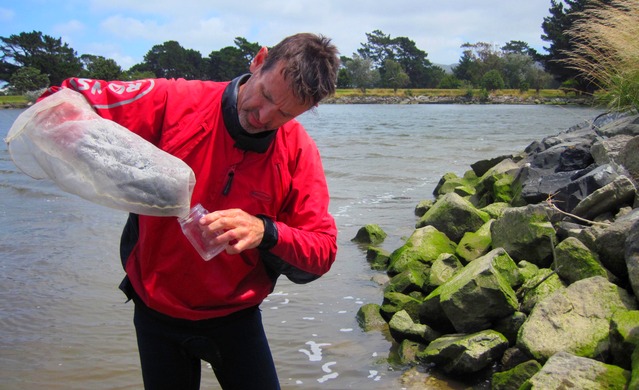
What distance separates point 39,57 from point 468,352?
96805 millimetres

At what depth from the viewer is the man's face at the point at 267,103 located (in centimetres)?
219

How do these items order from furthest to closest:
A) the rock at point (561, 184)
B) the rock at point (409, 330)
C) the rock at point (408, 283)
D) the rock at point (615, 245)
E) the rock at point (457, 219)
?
the rock at point (457, 219) < the rock at point (561, 184) < the rock at point (408, 283) < the rock at point (409, 330) < the rock at point (615, 245)

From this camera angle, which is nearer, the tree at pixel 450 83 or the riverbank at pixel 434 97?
the riverbank at pixel 434 97

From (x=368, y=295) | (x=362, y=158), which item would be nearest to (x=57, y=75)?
(x=362, y=158)

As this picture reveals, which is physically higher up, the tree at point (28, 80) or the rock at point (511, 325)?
the tree at point (28, 80)

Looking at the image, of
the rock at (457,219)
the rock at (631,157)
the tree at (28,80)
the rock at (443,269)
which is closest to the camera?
the rock at (443,269)

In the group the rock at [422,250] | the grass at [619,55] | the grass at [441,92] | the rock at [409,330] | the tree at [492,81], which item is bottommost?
the rock at [409,330]

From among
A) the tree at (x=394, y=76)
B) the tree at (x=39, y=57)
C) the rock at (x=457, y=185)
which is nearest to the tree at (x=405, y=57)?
the tree at (x=394, y=76)

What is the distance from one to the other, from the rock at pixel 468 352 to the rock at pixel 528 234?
4.77 feet

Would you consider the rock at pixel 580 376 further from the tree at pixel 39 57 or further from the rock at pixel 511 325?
the tree at pixel 39 57

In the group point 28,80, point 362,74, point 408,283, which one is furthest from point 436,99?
point 408,283

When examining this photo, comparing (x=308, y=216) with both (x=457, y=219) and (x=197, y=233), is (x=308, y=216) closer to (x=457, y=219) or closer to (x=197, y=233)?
(x=197, y=233)

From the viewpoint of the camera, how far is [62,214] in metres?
10.7

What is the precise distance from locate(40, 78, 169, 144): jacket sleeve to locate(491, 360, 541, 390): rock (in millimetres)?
2808
